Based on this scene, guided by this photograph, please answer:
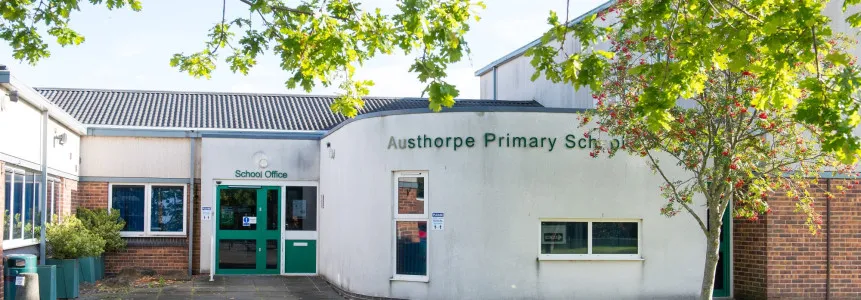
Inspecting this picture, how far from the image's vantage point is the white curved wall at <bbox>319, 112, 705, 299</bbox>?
627 inches

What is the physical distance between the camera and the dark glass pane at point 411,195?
16.5 meters

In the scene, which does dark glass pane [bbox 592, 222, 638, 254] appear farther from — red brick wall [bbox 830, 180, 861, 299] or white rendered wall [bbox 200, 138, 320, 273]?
white rendered wall [bbox 200, 138, 320, 273]

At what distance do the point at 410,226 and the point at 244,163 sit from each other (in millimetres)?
6567

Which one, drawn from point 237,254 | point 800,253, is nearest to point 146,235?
point 237,254

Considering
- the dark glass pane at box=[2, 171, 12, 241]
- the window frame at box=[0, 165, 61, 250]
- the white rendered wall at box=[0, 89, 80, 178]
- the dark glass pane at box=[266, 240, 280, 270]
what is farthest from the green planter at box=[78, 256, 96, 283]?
the dark glass pane at box=[2, 171, 12, 241]

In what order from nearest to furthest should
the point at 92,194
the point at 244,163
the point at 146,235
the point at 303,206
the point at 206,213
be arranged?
the point at 206,213
the point at 92,194
the point at 244,163
the point at 146,235
the point at 303,206

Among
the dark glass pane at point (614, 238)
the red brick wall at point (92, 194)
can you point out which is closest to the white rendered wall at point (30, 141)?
the red brick wall at point (92, 194)

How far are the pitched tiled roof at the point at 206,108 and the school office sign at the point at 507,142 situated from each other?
8473 mm

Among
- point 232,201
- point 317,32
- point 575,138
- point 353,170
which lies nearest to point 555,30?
point 317,32

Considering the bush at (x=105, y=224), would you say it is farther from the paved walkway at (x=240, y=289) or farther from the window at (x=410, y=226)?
the window at (x=410, y=226)

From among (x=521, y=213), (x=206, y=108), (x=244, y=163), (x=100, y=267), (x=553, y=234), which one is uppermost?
(x=206, y=108)

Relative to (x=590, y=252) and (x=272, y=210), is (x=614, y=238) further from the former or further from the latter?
(x=272, y=210)

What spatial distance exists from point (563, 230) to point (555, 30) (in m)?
6.67

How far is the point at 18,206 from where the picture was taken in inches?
639
